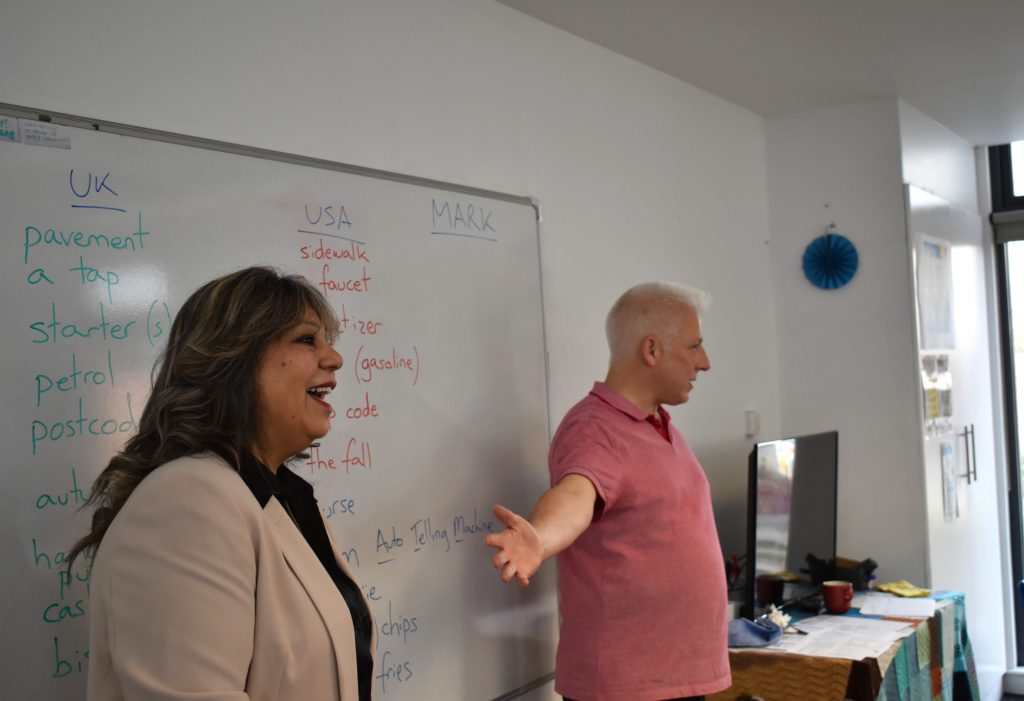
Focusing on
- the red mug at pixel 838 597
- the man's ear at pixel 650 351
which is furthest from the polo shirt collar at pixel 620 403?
the red mug at pixel 838 597

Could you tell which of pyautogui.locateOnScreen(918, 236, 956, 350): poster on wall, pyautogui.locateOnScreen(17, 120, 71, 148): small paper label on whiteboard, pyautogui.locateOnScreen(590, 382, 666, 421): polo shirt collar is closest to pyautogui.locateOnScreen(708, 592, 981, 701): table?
pyautogui.locateOnScreen(590, 382, 666, 421): polo shirt collar

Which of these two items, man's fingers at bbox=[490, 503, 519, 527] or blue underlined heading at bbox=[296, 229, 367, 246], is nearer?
man's fingers at bbox=[490, 503, 519, 527]

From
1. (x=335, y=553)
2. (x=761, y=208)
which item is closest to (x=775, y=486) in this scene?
(x=761, y=208)

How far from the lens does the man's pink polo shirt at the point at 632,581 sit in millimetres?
2223

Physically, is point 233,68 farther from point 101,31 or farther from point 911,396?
point 911,396

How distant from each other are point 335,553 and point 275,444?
214mm

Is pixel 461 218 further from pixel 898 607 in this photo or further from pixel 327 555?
pixel 898 607

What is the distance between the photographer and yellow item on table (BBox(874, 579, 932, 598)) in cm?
354

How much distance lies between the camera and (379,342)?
217 centimetres

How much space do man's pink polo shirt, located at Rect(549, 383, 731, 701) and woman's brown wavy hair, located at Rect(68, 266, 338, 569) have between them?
96cm

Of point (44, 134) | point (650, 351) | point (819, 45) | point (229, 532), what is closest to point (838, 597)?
point (650, 351)

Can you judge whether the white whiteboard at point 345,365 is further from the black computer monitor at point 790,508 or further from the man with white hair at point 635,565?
the black computer monitor at point 790,508

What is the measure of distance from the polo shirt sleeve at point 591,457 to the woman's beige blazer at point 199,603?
0.94 metres

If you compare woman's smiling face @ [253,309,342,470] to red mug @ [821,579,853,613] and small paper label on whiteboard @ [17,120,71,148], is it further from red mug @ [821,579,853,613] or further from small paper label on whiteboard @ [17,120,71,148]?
red mug @ [821,579,853,613]
